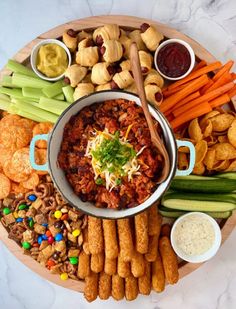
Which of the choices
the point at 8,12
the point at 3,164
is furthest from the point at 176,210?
the point at 8,12

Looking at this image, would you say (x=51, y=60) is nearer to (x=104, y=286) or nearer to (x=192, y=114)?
(x=192, y=114)

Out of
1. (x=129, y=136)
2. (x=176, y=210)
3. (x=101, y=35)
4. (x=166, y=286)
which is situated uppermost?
(x=101, y=35)

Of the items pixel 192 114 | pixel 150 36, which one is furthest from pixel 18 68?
pixel 192 114

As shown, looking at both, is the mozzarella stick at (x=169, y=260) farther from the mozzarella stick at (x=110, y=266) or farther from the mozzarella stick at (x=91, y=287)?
the mozzarella stick at (x=91, y=287)

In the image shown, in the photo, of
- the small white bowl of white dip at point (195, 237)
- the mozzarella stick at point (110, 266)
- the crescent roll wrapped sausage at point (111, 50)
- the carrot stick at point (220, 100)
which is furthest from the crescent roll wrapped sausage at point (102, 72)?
the mozzarella stick at point (110, 266)

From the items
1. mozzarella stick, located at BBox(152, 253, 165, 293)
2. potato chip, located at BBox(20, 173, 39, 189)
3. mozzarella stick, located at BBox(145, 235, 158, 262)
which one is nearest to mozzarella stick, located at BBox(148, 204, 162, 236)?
mozzarella stick, located at BBox(145, 235, 158, 262)

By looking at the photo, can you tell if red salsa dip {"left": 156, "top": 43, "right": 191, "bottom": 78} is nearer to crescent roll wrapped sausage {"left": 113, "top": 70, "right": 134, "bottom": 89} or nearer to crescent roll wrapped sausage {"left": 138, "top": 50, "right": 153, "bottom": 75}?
crescent roll wrapped sausage {"left": 138, "top": 50, "right": 153, "bottom": 75}

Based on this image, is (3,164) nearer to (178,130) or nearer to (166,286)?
(178,130)
